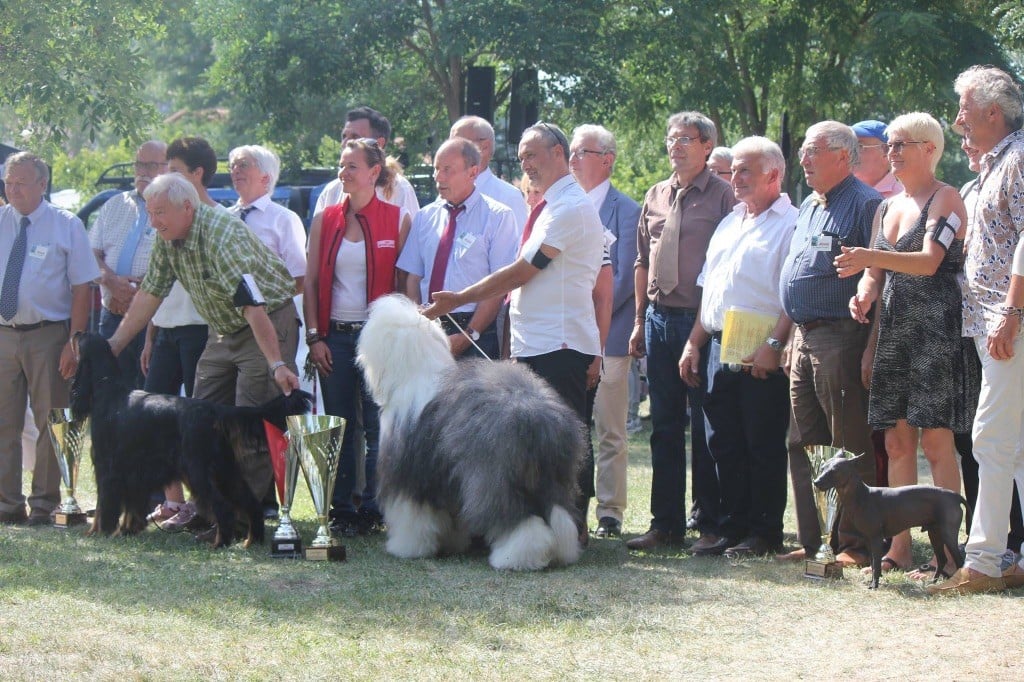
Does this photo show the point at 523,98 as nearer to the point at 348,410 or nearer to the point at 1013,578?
the point at 348,410

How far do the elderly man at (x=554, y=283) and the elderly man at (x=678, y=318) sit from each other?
1.86ft

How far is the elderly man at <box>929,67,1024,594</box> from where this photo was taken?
5000 mm

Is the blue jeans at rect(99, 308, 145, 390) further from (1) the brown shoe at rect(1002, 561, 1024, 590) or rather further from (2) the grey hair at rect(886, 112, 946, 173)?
(1) the brown shoe at rect(1002, 561, 1024, 590)

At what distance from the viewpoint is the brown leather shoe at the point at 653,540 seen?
653cm

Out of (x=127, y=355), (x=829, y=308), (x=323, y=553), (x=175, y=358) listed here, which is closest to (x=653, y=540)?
(x=829, y=308)

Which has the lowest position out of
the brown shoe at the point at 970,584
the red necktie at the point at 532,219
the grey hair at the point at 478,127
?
the brown shoe at the point at 970,584

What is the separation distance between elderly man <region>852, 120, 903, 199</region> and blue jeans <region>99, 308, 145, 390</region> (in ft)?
13.4

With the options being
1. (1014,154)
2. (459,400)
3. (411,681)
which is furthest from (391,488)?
(1014,154)

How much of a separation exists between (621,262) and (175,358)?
2.61 meters

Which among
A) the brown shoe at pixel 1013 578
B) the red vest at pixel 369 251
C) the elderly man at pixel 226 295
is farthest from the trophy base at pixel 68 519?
the brown shoe at pixel 1013 578

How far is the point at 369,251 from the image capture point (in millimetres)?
6824

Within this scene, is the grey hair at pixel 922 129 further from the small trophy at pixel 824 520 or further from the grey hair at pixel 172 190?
the grey hair at pixel 172 190

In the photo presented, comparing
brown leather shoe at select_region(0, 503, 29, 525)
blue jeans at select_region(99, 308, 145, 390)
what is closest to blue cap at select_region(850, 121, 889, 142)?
blue jeans at select_region(99, 308, 145, 390)

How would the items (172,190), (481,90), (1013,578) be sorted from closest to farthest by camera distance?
(1013,578)
(172,190)
(481,90)
